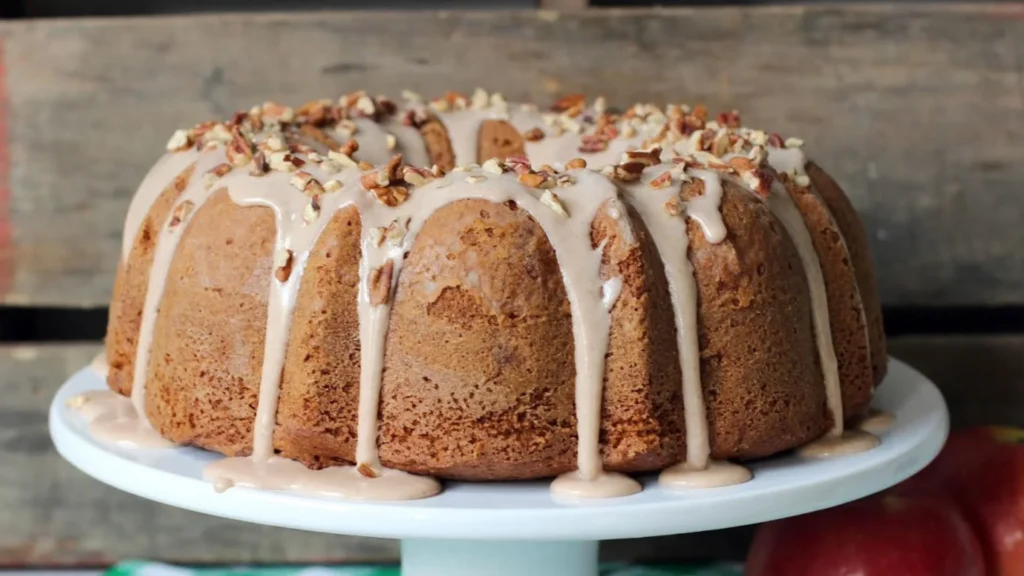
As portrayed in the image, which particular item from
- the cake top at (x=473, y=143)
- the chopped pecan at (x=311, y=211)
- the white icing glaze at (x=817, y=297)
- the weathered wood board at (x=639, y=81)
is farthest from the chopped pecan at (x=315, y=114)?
the white icing glaze at (x=817, y=297)

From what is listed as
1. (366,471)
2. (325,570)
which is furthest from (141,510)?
(366,471)

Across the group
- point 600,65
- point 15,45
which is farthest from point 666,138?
point 15,45

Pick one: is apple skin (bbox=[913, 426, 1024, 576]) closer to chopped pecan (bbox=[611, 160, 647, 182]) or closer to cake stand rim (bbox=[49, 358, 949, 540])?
cake stand rim (bbox=[49, 358, 949, 540])

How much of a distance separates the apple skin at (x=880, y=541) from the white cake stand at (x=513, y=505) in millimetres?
199

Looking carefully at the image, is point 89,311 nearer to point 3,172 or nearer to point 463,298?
point 3,172

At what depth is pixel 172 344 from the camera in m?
1.12

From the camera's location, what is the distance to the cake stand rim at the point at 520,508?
36.8 inches

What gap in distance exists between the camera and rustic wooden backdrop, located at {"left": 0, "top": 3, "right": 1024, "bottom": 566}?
1706mm

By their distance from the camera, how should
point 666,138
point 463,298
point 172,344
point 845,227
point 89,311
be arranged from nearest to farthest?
point 463,298, point 172,344, point 845,227, point 666,138, point 89,311

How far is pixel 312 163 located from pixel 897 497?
87 centimetres

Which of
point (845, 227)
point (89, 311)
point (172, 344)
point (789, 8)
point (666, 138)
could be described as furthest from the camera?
point (89, 311)

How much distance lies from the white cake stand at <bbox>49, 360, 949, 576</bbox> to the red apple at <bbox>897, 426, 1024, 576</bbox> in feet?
1.07

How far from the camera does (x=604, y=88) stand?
173cm

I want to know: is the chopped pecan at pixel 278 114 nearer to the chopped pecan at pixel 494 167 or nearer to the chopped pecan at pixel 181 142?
the chopped pecan at pixel 181 142
